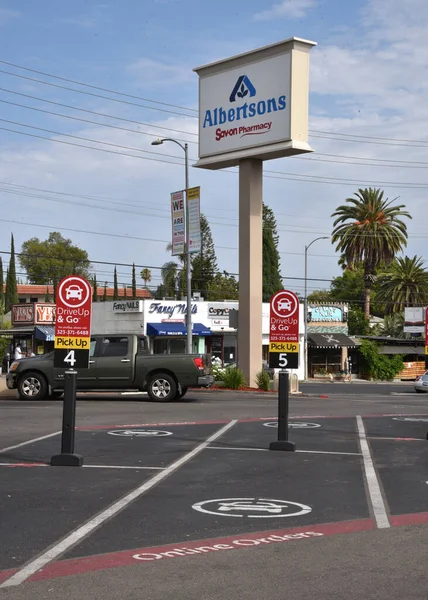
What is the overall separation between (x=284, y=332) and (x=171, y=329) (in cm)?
4045

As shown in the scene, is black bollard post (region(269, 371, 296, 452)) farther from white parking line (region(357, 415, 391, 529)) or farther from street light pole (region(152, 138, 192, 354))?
street light pole (region(152, 138, 192, 354))

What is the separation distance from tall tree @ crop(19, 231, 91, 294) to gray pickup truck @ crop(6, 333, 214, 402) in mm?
75383

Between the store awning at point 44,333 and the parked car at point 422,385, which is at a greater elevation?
the store awning at point 44,333

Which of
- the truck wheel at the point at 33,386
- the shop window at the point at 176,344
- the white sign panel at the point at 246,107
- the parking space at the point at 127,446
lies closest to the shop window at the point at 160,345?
the shop window at the point at 176,344

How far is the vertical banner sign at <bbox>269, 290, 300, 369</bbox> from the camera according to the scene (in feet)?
47.0

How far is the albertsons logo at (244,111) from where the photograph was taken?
33.3 metres

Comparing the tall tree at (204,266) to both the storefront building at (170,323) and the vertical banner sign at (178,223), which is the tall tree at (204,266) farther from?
the vertical banner sign at (178,223)

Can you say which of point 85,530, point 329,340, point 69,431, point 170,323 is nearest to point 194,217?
point 170,323

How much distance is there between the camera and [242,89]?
34094 mm

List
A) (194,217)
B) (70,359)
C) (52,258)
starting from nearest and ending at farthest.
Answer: (70,359) < (194,217) < (52,258)

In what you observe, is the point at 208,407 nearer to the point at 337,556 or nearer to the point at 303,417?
the point at 303,417

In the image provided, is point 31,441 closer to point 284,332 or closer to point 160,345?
point 284,332

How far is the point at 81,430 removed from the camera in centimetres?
1694

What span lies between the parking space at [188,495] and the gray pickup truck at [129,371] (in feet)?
Result: 29.5
